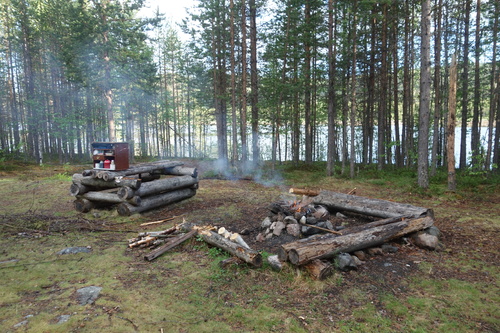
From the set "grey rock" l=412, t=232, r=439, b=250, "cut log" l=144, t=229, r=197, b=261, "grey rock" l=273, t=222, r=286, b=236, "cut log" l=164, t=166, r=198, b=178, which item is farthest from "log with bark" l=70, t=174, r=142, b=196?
"grey rock" l=412, t=232, r=439, b=250

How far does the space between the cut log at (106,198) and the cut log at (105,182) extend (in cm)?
28

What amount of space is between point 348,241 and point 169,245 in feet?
12.9

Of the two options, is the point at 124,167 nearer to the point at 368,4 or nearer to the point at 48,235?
the point at 48,235

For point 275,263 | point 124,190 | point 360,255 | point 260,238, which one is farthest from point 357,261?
point 124,190

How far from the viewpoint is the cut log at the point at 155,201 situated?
342 inches

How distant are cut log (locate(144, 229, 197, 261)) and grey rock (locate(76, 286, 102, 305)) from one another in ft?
4.15

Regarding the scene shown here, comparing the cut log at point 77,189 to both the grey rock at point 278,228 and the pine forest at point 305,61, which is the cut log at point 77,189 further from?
the pine forest at point 305,61

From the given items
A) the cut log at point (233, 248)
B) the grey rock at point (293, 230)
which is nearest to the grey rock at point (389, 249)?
the grey rock at point (293, 230)

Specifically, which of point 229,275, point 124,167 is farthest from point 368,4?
point 229,275

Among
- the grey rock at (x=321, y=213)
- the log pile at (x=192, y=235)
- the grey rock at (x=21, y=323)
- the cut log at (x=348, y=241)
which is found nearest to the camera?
the grey rock at (x=21, y=323)

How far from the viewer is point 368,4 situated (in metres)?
14.3

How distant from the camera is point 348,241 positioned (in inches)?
210

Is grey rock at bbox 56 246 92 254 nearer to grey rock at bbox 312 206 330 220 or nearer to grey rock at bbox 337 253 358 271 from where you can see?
grey rock at bbox 337 253 358 271

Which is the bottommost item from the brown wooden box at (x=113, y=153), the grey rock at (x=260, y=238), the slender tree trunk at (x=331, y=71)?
the grey rock at (x=260, y=238)
